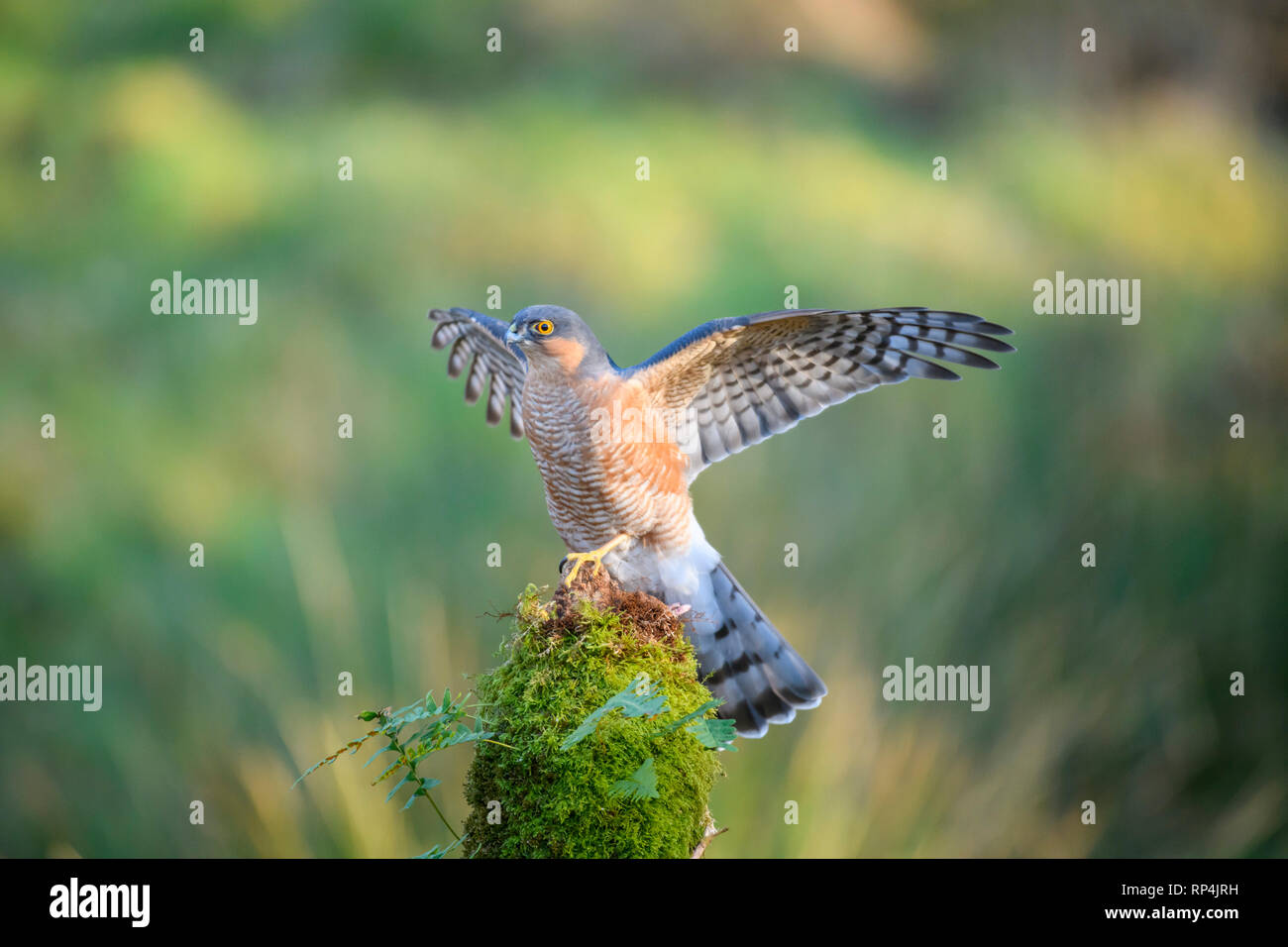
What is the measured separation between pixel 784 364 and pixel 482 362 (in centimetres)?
151

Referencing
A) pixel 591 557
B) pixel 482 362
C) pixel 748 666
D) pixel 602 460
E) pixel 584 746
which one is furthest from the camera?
pixel 482 362

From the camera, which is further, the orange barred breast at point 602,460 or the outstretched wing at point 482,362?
the outstretched wing at point 482,362

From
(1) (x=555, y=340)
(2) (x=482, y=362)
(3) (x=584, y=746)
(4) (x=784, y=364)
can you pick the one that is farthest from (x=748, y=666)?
(2) (x=482, y=362)

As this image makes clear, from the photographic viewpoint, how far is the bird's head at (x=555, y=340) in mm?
3184

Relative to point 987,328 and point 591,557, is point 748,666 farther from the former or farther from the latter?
point 987,328

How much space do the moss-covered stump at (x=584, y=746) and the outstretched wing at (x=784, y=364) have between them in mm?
1131

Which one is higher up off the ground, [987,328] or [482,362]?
[482,362]

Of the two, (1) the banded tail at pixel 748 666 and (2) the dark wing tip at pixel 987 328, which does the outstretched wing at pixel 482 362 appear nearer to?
(1) the banded tail at pixel 748 666

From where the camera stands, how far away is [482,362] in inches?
175

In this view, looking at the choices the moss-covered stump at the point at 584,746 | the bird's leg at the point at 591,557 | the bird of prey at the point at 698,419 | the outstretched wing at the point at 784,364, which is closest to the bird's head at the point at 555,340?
the bird of prey at the point at 698,419

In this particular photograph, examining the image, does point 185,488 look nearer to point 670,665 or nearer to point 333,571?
point 333,571

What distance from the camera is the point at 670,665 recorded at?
93.2 inches

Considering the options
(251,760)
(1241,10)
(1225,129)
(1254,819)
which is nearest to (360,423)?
(251,760)

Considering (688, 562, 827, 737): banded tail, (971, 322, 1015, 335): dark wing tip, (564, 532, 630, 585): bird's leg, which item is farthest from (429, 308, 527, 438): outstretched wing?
(971, 322, 1015, 335): dark wing tip
